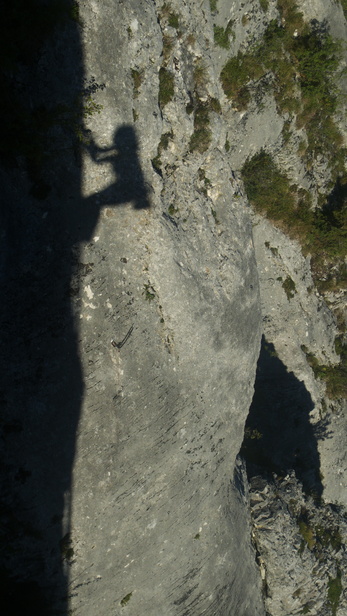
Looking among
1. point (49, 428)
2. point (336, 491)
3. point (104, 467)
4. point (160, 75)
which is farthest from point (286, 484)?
point (160, 75)

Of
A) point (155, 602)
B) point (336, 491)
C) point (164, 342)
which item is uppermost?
point (164, 342)

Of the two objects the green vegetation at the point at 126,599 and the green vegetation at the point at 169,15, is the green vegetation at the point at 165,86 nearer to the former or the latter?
the green vegetation at the point at 169,15

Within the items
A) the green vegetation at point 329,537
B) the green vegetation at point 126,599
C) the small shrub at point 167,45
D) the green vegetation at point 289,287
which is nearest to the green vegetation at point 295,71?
the small shrub at point 167,45

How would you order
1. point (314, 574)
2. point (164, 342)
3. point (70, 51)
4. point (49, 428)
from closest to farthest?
point (70, 51) → point (49, 428) → point (164, 342) → point (314, 574)

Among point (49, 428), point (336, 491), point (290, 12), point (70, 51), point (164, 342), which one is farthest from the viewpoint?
point (336, 491)

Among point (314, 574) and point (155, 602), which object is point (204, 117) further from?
point (314, 574)

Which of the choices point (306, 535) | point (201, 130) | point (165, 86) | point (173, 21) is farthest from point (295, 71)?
point (306, 535)
